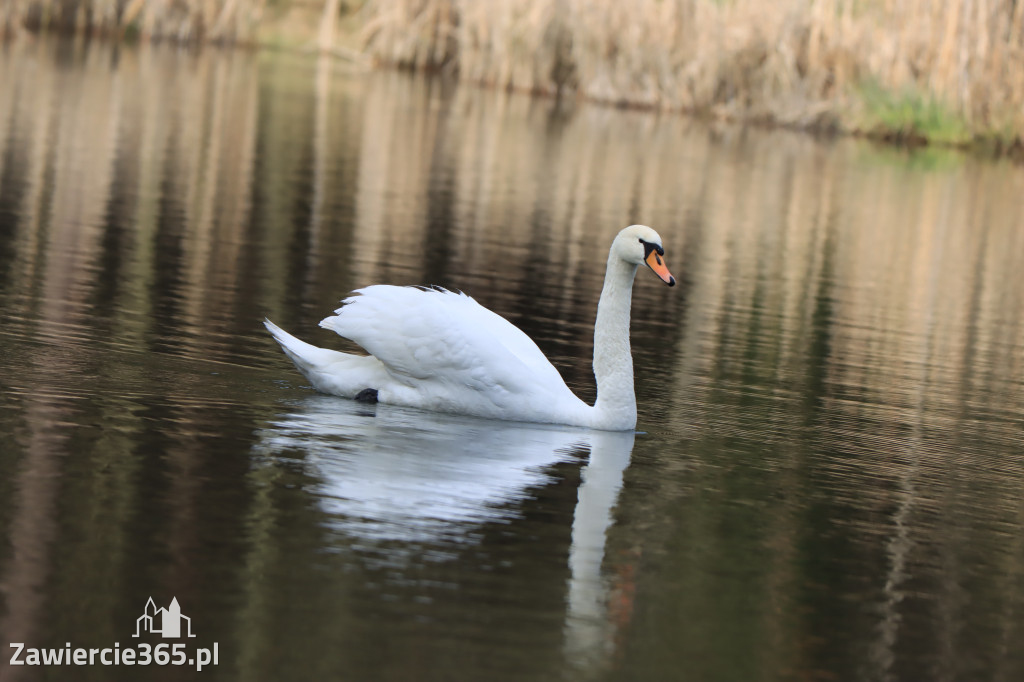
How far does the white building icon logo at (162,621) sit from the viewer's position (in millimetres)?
4973

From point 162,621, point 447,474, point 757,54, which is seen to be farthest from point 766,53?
point 162,621

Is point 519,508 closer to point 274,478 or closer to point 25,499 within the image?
point 274,478

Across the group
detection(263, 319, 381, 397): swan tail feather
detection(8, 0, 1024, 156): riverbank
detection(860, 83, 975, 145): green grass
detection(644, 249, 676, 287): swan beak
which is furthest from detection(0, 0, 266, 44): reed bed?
detection(644, 249, 676, 287): swan beak

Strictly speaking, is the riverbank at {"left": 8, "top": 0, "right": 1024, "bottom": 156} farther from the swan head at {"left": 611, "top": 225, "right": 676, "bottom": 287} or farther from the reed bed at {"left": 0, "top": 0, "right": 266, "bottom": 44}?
the swan head at {"left": 611, "top": 225, "right": 676, "bottom": 287}

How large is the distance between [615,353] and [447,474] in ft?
5.92

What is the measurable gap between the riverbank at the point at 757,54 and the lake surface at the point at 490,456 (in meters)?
15.5

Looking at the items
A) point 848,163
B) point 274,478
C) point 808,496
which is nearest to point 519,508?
point 274,478

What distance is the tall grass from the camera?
3366 centimetres

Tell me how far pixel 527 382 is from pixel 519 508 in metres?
1.67

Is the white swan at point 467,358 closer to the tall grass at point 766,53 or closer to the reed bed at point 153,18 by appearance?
the tall grass at point 766,53

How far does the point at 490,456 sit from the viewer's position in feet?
25.1

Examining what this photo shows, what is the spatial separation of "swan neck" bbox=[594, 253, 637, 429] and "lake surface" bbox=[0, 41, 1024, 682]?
168mm

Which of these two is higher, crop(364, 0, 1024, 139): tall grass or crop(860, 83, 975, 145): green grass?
crop(364, 0, 1024, 139): tall grass

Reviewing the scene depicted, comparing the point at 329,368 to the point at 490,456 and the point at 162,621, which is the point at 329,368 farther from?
the point at 162,621
